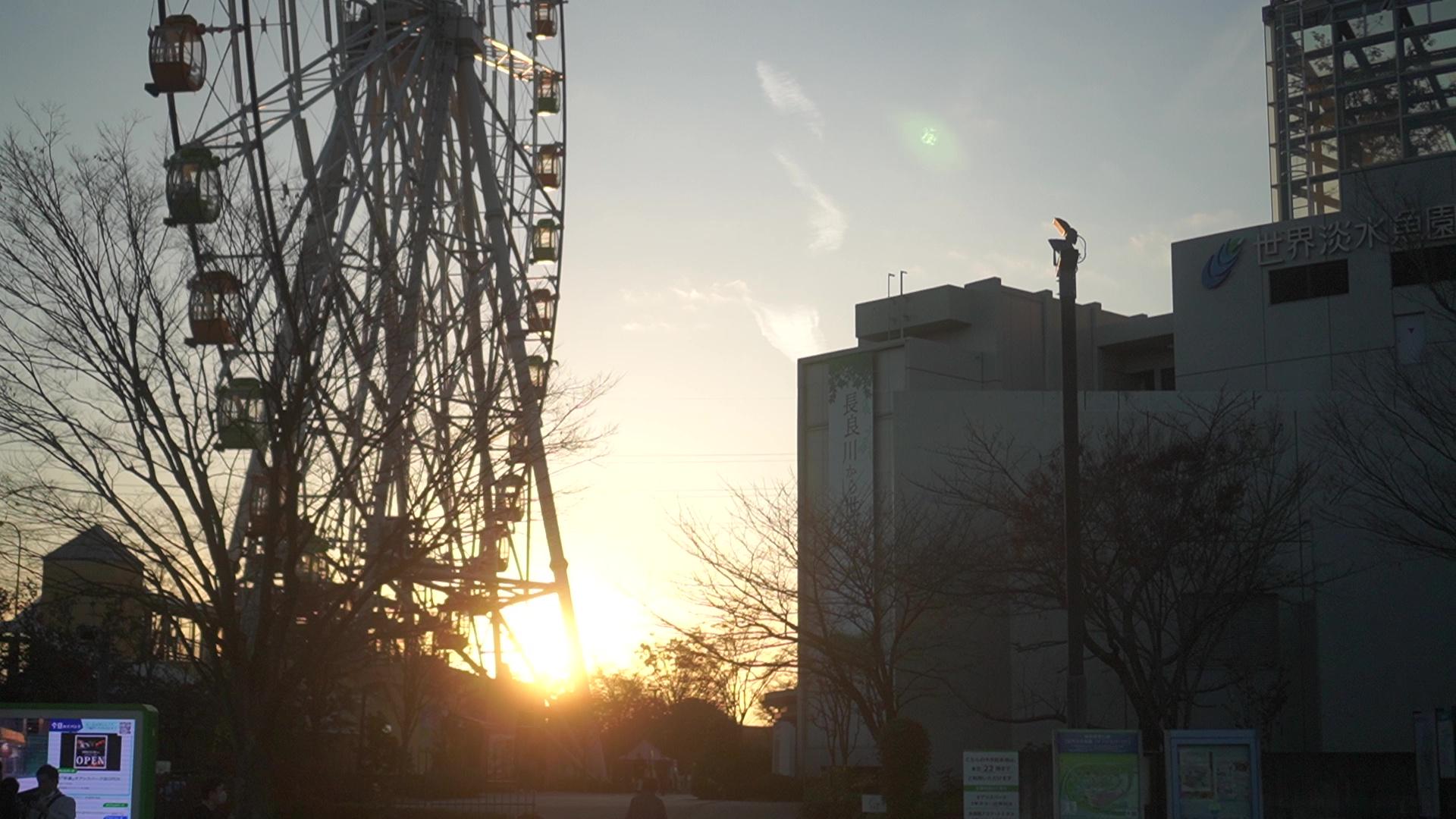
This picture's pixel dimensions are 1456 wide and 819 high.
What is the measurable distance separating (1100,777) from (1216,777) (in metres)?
1.29

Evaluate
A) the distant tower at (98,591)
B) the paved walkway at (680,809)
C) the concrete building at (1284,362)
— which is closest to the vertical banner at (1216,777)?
the concrete building at (1284,362)

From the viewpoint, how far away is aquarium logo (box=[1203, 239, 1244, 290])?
45938mm

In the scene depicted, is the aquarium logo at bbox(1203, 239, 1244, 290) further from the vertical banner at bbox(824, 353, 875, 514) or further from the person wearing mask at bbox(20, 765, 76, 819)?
the person wearing mask at bbox(20, 765, 76, 819)

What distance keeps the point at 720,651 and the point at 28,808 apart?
20912 mm

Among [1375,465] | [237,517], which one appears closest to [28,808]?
[237,517]

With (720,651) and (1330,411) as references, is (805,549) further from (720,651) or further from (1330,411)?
(1330,411)

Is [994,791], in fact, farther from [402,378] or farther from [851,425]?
[851,425]

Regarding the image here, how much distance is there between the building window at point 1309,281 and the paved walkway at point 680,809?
21330mm

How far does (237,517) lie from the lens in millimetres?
21172

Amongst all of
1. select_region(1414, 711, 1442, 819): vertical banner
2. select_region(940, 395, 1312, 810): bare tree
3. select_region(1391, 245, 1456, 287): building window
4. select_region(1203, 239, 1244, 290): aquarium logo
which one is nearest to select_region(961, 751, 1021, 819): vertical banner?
select_region(1414, 711, 1442, 819): vertical banner

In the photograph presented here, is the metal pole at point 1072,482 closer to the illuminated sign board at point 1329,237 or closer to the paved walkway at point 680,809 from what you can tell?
the paved walkway at point 680,809

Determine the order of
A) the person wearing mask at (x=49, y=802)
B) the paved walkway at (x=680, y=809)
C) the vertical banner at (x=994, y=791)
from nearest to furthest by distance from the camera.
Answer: the person wearing mask at (x=49, y=802) → the vertical banner at (x=994, y=791) → the paved walkway at (x=680, y=809)

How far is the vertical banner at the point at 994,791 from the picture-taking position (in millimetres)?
18344

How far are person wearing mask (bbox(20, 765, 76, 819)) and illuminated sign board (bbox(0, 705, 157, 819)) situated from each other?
1054 mm
